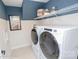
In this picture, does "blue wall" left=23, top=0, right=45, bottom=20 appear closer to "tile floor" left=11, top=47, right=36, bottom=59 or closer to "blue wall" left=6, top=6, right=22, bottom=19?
"blue wall" left=6, top=6, right=22, bottom=19

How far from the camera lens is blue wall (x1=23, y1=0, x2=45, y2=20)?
3316 mm

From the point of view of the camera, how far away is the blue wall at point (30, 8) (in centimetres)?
332

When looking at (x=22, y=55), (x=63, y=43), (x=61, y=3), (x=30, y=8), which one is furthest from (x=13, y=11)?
(x=63, y=43)

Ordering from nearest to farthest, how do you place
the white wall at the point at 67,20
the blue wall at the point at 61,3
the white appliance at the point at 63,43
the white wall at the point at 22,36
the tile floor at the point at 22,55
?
the white appliance at the point at 63,43
the white wall at the point at 67,20
the blue wall at the point at 61,3
the tile floor at the point at 22,55
the white wall at the point at 22,36

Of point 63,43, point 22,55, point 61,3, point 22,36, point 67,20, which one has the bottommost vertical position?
point 22,55

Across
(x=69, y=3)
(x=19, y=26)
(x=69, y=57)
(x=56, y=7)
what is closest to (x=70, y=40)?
(x=69, y=57)

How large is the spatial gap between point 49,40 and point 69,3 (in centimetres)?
112

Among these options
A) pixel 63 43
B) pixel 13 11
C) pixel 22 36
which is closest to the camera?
pixel 63 43

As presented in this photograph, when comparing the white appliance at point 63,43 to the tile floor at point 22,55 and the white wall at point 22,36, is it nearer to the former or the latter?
the tile floor at point 22,55

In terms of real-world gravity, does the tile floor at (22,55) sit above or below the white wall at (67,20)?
below

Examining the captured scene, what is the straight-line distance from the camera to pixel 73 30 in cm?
158

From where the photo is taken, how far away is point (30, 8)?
3639mm

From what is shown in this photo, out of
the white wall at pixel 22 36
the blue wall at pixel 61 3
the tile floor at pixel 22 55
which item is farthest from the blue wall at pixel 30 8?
the tile floor at pixel 22 55

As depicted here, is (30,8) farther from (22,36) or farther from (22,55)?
(22,55)
